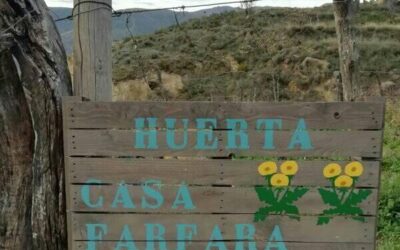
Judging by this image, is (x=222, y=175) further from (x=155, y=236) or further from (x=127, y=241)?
(x=127, y=241)

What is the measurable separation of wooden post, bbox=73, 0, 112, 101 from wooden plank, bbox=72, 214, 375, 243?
2.44 ft

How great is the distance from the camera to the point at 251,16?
83.9 feet

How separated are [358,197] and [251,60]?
1792 centimetres

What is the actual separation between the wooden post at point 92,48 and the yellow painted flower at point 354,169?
1.48 metres

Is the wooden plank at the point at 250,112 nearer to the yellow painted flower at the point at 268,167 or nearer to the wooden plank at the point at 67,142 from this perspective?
the wooden plank at the point at 67,142

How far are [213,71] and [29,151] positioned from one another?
17.2m

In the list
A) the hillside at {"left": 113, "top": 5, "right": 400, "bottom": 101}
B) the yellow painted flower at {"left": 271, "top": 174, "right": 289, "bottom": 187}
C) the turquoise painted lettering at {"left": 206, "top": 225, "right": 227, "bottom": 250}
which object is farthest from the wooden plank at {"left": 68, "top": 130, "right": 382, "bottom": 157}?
the hillside at {"left": 113, "top": 5, "right": 400, "bottom": 101}

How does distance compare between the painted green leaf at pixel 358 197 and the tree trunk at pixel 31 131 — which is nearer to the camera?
the painted green leaf at pixel 358 197

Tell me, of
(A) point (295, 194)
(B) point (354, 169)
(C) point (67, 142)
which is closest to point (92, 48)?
(C) point (67, 142)

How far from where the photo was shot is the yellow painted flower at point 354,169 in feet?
9.39

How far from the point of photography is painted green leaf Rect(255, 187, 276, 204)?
2895 millimetres

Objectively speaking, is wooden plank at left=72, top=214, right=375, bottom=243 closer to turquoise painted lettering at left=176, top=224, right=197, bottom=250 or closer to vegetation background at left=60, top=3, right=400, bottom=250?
turquoise painted lettering at left=176, top=224, right=197, bottom=250

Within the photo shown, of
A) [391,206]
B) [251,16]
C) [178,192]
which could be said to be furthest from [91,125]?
[251,16]

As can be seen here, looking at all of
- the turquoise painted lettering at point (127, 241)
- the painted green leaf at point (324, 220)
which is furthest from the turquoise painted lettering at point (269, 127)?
the turquoise painted lettering at point (127, 241)
